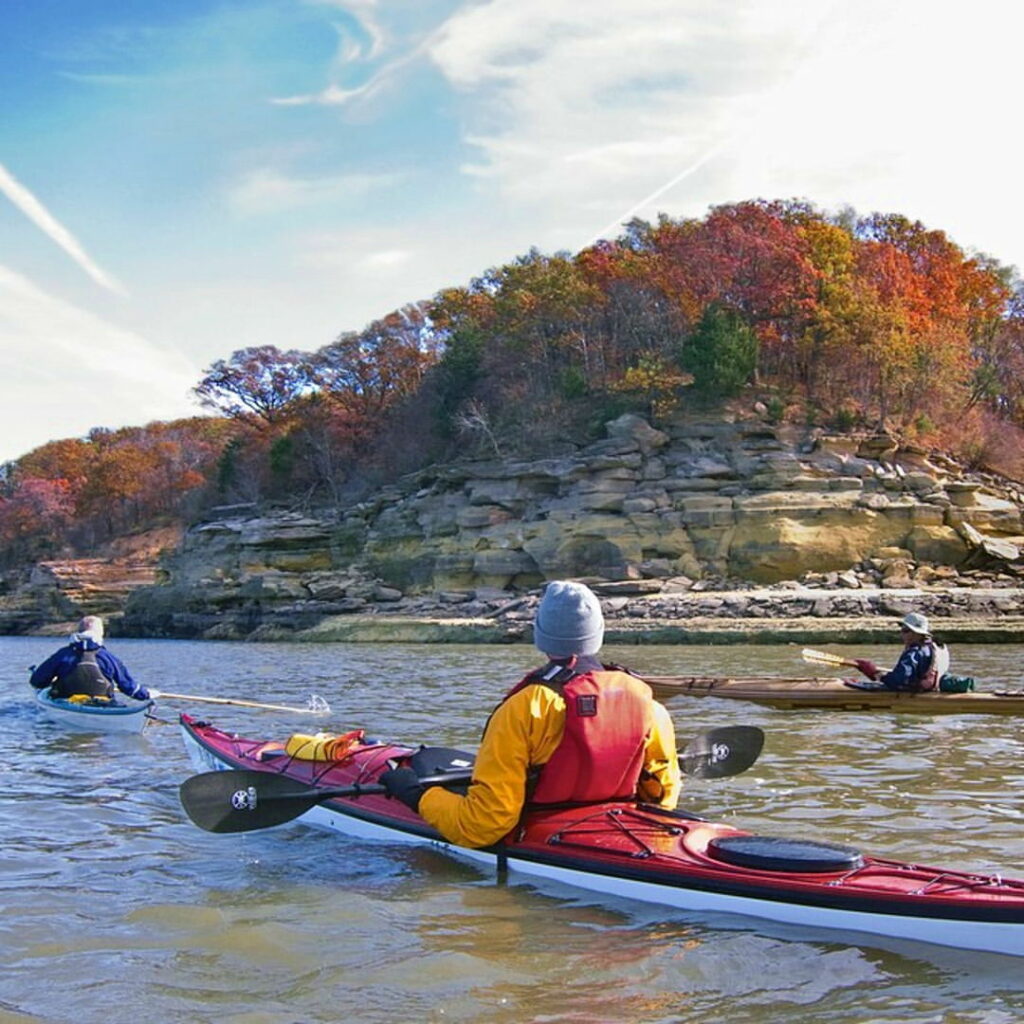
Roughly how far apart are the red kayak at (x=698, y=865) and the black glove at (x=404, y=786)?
5.2 inches

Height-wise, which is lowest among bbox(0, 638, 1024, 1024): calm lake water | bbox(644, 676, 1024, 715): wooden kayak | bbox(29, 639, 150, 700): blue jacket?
bbox(0, 638, 1024, 1024): calm lake water

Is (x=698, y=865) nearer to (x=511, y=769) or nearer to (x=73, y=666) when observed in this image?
(x=511, y=769)

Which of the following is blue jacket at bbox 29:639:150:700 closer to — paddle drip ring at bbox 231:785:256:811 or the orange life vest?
paddle drip ring at bbox 231:785:256:811

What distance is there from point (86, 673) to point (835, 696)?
8614mm

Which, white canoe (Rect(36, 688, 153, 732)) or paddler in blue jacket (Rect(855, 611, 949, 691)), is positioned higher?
paddler in blue jacket (Rect(855, 611, 949, 691))

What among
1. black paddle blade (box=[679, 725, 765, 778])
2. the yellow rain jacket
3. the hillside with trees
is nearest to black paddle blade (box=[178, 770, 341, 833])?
the yellow rain jacket

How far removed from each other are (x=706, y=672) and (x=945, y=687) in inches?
258

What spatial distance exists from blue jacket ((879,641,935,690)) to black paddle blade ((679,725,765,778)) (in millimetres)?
5282

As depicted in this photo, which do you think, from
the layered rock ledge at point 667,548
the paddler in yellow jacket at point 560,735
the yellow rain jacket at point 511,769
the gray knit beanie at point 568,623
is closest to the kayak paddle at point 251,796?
the yellow rain jacket at point 511,769

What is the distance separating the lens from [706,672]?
18.1 metres

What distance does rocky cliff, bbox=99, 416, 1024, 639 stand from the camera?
30.4 meters

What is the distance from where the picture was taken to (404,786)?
6.10 m

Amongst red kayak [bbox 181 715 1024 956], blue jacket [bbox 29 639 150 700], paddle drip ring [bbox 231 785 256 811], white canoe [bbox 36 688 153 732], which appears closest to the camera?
red kayak [bbox 181 715 1024 956]

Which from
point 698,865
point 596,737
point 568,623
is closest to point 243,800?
point 596,737
